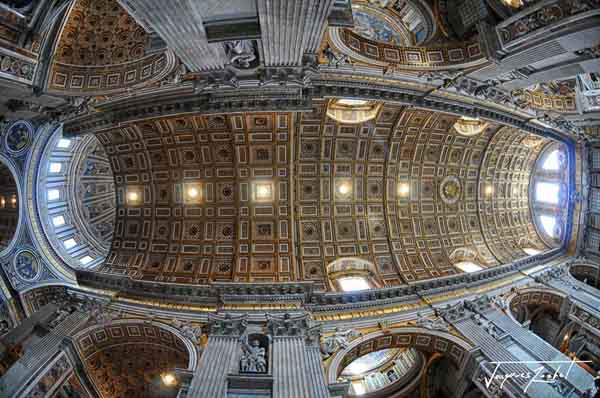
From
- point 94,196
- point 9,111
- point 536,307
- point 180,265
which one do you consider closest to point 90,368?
point 180,265

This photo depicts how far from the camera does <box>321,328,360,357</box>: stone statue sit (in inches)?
508

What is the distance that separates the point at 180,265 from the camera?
1808 cm

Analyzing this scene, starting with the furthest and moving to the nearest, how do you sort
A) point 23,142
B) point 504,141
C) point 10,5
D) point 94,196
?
point 94,196
point 504,141
point 23,142
point 10,5

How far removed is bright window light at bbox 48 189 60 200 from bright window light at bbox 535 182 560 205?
1244 inches

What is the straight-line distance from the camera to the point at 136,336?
14039mm

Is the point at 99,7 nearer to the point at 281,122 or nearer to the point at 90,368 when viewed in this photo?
the point at 281,122

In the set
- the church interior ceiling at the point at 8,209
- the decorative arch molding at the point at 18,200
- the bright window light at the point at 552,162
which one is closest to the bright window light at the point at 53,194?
the church interior ceiling at the point at 8,209

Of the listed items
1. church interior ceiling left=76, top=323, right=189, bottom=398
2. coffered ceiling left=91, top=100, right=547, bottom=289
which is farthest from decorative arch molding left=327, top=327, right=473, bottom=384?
church interior ceiling left=76, top=323, right=189, bottom=398

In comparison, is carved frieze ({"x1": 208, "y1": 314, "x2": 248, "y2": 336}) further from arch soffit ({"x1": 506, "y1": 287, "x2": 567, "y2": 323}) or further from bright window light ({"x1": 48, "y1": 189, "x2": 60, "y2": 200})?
arch soffit ({"x1": 506, "y1": 287, "x2": 567, "y2": 323})

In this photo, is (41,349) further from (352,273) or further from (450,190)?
(450,190)

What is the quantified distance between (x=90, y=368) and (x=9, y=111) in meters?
10.3

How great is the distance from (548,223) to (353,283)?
15.3 meters

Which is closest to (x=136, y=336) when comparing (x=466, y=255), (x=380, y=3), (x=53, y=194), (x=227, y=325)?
(x=227, y=325)

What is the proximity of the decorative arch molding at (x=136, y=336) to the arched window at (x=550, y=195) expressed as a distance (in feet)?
69.6
